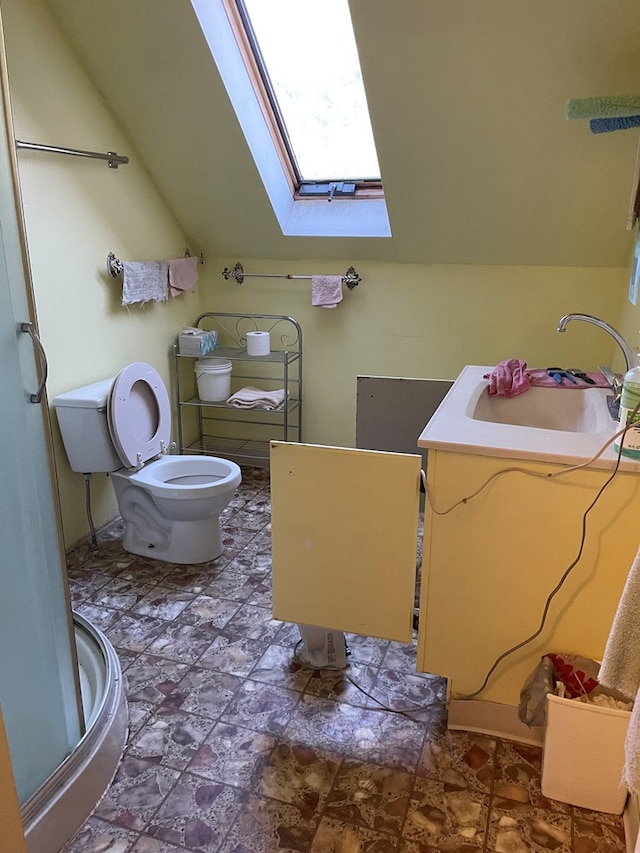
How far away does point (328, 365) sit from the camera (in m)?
3.46

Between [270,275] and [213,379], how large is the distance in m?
0.64

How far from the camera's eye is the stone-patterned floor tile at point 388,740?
1.67 meters

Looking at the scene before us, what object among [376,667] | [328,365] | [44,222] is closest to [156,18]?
[44,222]

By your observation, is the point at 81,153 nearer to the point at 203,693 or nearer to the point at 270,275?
the point at 270,275

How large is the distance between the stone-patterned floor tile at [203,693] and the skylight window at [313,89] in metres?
2.24

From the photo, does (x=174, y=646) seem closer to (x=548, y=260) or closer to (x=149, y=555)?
(x=149, y=555)

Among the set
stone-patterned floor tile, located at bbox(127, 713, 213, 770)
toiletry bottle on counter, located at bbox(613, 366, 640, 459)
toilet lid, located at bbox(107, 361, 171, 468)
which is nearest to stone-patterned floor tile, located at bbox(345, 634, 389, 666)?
stone-patterned floor tile, located at bbox(127, 713, 213, 770)

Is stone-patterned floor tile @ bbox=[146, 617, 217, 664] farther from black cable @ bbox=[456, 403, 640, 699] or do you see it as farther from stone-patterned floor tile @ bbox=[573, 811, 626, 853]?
stone-patterned floor tile @ bbox=[573, 811, 626, 853]

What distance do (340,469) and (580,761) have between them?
896mm

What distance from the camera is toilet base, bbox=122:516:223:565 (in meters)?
2.60

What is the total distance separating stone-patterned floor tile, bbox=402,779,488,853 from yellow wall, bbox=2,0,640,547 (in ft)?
5.44

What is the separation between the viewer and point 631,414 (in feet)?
4.78

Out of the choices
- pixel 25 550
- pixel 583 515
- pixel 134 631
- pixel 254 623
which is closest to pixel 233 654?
pixel 254 623

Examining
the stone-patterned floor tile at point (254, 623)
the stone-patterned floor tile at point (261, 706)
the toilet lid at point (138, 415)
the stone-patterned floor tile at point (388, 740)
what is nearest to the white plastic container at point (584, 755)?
the stone-patterned floor tile at point (388, 740)
